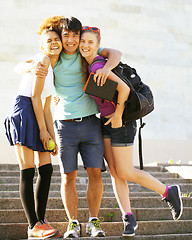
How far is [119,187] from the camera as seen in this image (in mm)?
3428

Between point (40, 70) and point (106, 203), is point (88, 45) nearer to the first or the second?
point (40, 70)

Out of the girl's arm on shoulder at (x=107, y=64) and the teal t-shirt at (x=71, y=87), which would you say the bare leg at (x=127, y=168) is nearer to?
the teal t-shirt at (x=71, y=87)

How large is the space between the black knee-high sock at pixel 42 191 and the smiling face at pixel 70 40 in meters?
0.90

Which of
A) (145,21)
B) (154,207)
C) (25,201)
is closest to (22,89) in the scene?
(25,201)

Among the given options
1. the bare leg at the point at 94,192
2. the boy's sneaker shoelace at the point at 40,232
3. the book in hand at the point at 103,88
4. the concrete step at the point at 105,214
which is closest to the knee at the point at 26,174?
the boy's sneaker shoelace at the point at 40,232

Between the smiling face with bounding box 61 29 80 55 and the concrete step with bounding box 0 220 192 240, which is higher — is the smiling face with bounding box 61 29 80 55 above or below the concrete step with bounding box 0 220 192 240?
above

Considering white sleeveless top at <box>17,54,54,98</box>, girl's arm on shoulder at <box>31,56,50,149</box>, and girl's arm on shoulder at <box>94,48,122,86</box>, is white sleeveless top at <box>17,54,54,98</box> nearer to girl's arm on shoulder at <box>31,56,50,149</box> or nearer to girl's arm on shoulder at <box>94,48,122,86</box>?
girl's arm on shoulder at <box>31,56,50,149</box>

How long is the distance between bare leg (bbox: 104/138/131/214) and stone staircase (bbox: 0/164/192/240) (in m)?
0.23

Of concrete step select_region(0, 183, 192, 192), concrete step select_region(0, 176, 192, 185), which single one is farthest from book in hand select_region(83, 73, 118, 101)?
concrete step select_region(0, 176, 192, 185)

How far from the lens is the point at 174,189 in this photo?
3506 millimetres

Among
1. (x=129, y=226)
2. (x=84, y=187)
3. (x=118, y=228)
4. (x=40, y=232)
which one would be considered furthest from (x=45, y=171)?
(x=84, y=187)

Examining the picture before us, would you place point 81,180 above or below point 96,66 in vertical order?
below

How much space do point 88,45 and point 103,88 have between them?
38cm

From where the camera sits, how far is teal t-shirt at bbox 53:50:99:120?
3.43m
